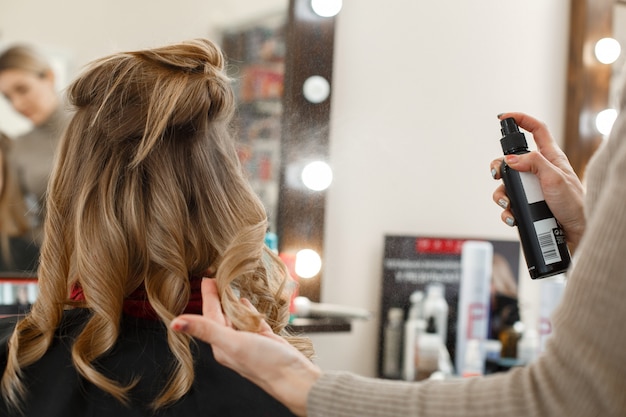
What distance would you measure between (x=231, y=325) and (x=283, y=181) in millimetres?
848

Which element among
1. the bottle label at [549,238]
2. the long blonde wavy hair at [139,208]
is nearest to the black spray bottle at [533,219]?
the bottle label at [549,238]

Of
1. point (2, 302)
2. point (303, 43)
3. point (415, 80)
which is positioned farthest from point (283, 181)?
point (2, 302)

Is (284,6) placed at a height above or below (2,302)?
above

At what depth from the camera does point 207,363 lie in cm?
96

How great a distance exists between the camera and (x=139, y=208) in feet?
3.24

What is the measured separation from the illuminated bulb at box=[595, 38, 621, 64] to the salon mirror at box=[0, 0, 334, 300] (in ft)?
2.81

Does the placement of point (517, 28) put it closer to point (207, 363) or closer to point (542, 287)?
point (542, 287)

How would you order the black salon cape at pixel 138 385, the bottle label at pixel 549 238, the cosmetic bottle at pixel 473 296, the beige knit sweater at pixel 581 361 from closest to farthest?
the beige knit sweater at pixel 581 361
the black salon cape at pixel 138 385
the bottle label at pixel 549 238
the cosmetic bottle at pixel 473 296

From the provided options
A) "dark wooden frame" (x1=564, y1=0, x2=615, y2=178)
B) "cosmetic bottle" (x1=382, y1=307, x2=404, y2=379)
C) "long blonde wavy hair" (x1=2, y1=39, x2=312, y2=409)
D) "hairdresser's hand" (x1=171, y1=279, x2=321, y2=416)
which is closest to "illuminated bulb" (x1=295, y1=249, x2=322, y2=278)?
"cosmetic bottle" (x1=382, y1=307, x2=404, y2=379)

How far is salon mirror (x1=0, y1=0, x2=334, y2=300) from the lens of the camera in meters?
1.47

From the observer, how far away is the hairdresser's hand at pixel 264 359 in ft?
2.43

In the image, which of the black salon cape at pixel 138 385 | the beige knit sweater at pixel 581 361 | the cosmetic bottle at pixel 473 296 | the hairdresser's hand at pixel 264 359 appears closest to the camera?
the beige knit sweater at pixel 581 361

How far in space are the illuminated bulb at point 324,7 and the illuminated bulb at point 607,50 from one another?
838 mm

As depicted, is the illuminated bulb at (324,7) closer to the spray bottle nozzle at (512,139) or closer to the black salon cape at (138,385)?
the spray bottle nozzle at (512,139)
